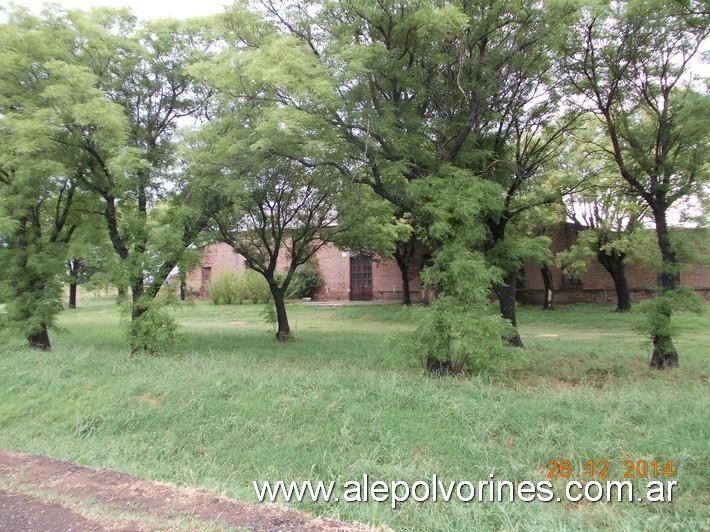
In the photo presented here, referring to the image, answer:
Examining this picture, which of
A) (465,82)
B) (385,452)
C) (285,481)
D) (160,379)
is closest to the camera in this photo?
(285,481)

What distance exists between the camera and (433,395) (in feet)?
20.9

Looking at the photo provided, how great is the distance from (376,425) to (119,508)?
292cm

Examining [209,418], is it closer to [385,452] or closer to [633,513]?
[385,452]

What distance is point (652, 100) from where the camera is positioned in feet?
31.8

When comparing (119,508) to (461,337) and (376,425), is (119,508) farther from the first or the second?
(461,337)

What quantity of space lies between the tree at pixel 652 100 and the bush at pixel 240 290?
2428cm

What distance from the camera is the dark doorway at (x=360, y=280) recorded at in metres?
32.0

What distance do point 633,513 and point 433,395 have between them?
2.83 meters

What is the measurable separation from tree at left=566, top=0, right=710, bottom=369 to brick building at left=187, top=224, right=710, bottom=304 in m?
10.3

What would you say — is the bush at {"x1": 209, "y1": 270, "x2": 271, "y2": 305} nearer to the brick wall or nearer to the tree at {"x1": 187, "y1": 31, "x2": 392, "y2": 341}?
the tree at {"x1": 187, "y1": 31, "x2": 392, "y2": 341}

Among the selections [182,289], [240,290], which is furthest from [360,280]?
[182,289]

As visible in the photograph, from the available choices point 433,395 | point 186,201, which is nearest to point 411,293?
point 186,201

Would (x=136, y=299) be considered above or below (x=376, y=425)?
above
